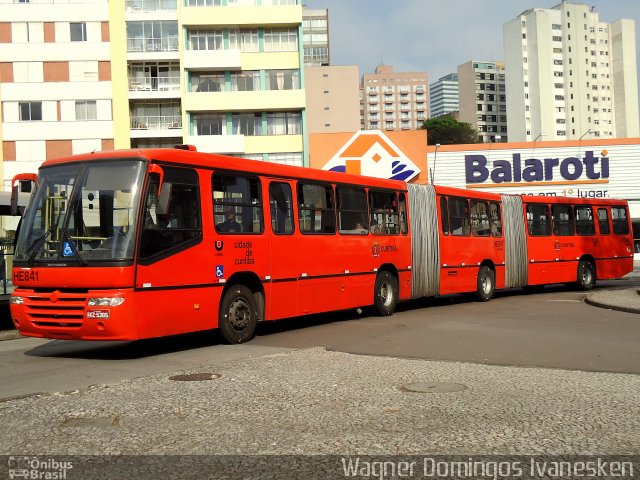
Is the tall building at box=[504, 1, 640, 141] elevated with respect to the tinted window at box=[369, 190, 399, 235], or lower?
elevated

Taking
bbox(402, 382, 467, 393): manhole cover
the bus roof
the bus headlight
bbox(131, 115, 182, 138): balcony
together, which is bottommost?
bbox(402, 382, 467, 393): manhole cover

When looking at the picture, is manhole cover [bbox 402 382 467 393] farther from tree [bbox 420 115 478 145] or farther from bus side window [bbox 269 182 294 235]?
tree [bbox 420 115 478 145]

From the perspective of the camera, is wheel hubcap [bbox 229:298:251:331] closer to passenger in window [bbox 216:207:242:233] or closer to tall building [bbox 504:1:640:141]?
passenger in window [bbox 216:207:242:233]

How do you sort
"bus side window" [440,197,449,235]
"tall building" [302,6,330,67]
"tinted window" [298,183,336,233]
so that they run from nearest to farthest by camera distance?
1. "tinted window" [298,183,336,233]
2. "bus side window" [440,197,449,235]
3. "tall building" [302,6,330,67]

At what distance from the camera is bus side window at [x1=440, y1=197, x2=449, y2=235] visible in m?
19.5

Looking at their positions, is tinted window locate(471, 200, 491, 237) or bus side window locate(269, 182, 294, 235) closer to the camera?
bus side window locate(269, 182, 294, 235)

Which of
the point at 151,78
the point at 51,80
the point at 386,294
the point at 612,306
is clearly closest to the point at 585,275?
the point at 612,306

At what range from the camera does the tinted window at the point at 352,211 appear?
1545 cm

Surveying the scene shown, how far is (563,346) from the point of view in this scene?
1116 cm

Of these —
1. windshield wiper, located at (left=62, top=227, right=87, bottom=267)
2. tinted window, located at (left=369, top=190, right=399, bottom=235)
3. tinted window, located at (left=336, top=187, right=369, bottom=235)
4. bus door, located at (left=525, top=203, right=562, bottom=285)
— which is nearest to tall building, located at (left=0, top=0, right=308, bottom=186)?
bus door, located at (left=525, top=203, right=562, bottom=285)

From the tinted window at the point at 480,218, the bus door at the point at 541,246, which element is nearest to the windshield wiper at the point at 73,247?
the tinted window at the point at 480,218

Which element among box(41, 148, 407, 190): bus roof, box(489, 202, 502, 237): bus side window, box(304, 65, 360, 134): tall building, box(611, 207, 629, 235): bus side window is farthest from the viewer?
box(304, 65, 360, 134): tall building

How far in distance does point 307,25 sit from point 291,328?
153298mm

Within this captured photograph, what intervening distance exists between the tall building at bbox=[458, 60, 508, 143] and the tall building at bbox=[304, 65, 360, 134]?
6988 centimetres
